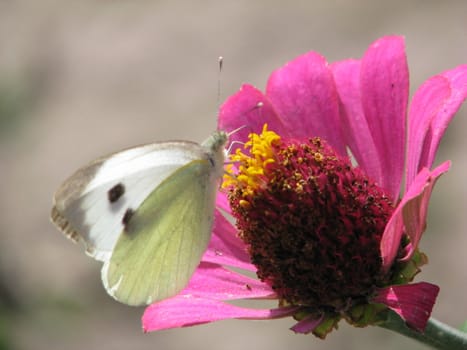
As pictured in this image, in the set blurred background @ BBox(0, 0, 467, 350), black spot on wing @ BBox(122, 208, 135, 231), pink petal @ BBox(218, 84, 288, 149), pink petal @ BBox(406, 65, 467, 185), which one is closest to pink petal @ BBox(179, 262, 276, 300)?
black spot on wing @ BBox(122, 208, 135, 231)

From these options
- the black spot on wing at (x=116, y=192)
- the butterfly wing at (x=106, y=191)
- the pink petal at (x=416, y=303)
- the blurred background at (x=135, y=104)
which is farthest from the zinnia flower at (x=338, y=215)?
the blurred background at (x=135, y=104)

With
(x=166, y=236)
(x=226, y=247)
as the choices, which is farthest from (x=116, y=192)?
(x=226, y=247)

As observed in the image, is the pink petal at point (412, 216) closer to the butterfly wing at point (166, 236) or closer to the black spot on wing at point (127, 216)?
the butterfly wing at point (166, 236)

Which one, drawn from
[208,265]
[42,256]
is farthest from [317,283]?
[42,256]

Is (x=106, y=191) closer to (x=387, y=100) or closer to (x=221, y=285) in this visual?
(x=221, y=285)

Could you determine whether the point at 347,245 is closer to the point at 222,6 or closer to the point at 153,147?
the point at 153,147

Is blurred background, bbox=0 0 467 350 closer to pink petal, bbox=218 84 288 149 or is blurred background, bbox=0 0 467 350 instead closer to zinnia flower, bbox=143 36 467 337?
pink petal, bbox=218 84 288 149
